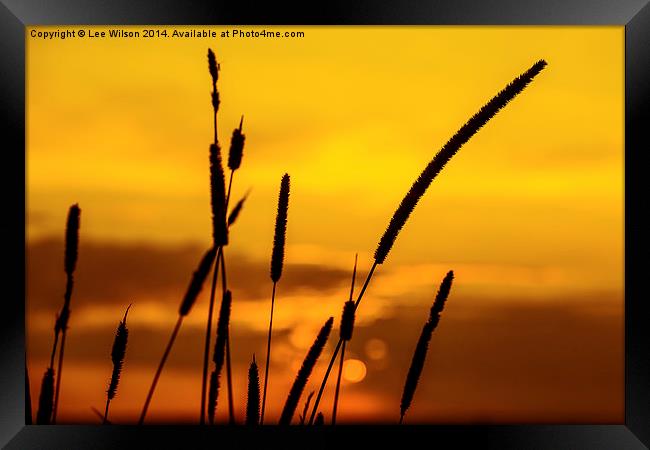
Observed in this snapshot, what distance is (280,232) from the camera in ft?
6.00

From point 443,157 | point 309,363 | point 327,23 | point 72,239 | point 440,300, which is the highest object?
point 327,23

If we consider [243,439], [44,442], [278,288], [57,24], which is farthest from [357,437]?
[57,24]

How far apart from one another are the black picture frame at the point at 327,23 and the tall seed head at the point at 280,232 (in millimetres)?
566

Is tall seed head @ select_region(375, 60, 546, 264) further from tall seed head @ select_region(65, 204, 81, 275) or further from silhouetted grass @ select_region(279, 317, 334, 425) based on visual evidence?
tall seed head @ select_region(65, 204, 81, 275)

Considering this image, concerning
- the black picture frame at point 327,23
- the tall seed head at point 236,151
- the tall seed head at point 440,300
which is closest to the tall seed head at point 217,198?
the tall seed head at point 236,151

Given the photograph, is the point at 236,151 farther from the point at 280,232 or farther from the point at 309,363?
the point at 309,363

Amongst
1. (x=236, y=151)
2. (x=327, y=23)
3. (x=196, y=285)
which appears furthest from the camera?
(x=327, y=23)

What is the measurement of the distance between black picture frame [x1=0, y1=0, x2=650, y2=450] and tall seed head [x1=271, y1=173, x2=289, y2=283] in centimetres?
57

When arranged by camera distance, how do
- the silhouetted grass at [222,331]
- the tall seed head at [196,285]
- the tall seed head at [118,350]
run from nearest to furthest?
the tall seed head at [196,285] → the silhouetted grass at [222,331] → the tall seed head at [118,350]

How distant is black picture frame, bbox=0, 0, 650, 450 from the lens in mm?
2229

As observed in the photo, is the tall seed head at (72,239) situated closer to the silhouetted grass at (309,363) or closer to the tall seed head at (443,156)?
the silhouetted grass at (309,363)

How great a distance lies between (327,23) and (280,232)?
769 millimetres

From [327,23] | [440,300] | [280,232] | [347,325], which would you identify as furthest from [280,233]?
[327,23]

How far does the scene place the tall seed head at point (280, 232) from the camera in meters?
1.81
